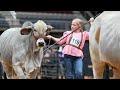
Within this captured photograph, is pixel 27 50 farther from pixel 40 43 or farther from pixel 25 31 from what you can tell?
pixel 40 43

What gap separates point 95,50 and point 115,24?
0.58m

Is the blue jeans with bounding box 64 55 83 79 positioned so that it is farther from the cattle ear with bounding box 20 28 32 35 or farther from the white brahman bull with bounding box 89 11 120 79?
the white brahman bull with bounding box 89 11 120 79

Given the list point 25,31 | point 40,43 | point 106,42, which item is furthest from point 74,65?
point 106,42

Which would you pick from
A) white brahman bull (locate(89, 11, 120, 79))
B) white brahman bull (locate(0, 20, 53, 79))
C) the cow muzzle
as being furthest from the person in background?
white brahman bull (locate(89, 11, 120, 79))

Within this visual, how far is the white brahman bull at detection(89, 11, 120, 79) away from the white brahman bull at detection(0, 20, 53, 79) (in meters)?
1.33

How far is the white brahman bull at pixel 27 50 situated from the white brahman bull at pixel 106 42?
133 centimetres

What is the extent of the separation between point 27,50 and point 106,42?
2.24 meters

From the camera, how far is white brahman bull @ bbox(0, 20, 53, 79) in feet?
26.1

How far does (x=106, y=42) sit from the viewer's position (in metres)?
6.25
